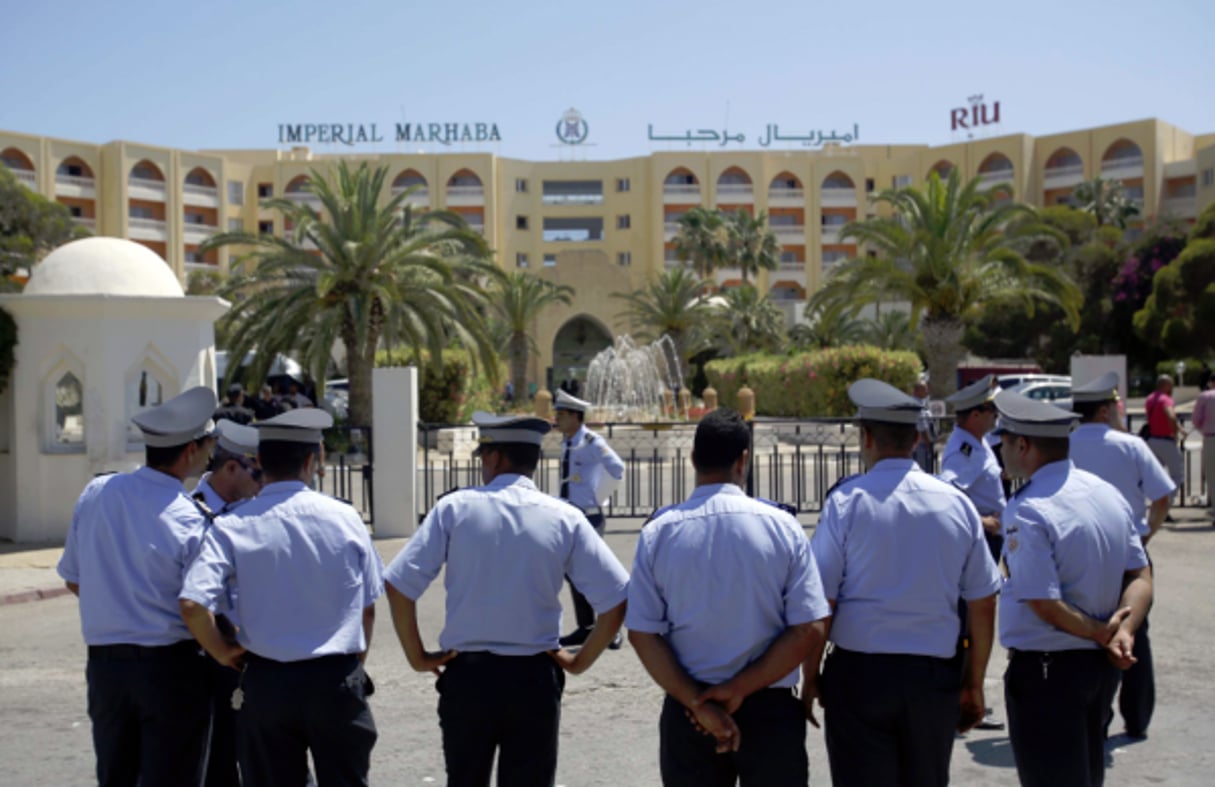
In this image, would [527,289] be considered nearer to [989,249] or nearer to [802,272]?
[989,249]

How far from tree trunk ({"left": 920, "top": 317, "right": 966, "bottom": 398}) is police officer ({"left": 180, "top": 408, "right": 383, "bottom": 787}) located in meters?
26.8

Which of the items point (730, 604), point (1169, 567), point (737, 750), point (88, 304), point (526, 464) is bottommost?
point (1169, 567)

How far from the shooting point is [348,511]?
13.6ft

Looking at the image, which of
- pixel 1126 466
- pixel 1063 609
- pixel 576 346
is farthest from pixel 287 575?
pixel 576 346

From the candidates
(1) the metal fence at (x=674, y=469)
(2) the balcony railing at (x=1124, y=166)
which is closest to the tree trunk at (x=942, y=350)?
(1) the metal fence at (x=674, y=469)

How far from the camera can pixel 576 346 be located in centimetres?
6975

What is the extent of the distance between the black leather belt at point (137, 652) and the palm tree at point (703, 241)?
6224 cm

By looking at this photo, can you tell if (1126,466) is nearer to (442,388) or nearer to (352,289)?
(352,289)

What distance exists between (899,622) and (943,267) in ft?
84.8

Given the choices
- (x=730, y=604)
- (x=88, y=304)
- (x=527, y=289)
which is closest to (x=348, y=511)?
(x=730, y=604)

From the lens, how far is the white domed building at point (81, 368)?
45.4 feet

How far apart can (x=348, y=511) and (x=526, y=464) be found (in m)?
0.66

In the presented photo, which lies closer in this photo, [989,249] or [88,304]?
[88,304]

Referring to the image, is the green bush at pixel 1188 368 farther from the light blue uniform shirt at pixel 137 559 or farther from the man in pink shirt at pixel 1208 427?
the light blue uniform shirt at pixel 137 559
